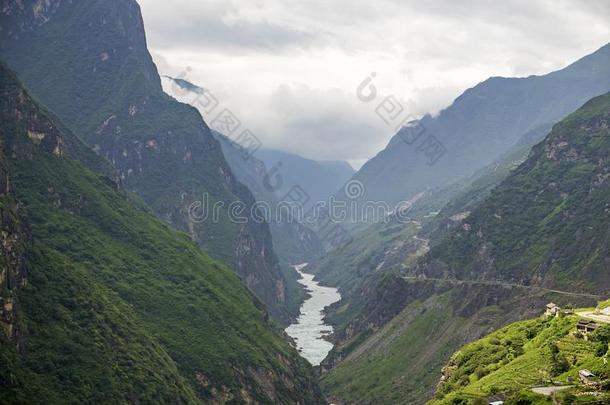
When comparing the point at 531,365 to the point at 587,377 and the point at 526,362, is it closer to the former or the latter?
the point at 526,362

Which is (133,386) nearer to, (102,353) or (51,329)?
(102,353)

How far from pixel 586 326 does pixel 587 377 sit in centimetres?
2126

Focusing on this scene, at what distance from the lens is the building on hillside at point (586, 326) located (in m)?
124

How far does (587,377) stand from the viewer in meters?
105

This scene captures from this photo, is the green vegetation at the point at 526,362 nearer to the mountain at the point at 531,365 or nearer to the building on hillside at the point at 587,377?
the mountain at the point at 531,365

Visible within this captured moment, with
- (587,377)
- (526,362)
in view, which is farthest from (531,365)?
(587,377)

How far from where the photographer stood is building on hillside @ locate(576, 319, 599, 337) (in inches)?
4887

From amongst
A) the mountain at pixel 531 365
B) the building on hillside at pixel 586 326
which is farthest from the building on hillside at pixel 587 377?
the building on hillside at pixel 586 326

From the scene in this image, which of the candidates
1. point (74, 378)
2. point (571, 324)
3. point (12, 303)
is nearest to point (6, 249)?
point (12, 303)

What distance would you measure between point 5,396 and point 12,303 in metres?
26.7

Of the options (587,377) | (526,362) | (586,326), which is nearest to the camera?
(587,377)

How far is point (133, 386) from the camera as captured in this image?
191500mm

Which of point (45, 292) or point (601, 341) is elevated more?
point (45, 292)

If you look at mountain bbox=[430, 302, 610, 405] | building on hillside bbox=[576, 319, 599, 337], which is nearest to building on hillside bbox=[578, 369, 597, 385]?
mountain bbox=[430, 302, 610, 405]
